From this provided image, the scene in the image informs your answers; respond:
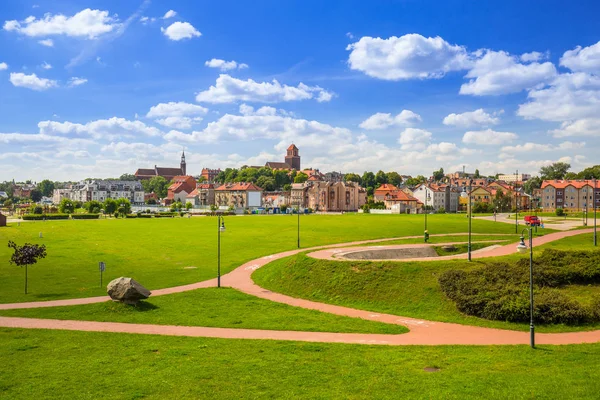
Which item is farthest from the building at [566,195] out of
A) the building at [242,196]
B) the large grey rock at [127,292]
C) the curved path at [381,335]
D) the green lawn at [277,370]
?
the large grey rock at [127,292]

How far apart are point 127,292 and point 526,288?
76.7ft

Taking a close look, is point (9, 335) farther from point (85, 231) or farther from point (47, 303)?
point (85, 231)

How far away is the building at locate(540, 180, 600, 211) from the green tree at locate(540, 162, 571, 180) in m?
49.9

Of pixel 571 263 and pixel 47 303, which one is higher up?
pixel 571 263

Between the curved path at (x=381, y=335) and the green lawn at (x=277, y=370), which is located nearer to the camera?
the green lawn at (x=277, y=370)

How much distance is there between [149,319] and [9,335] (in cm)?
647

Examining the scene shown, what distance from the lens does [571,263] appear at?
32781mm

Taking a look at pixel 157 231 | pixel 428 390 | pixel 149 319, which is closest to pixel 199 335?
pixel 149 319

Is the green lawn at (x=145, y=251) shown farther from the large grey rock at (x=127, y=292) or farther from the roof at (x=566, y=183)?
the roof at (x=566, y=183)

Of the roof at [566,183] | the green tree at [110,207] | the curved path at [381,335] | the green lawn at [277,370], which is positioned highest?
the roof at [566,183]

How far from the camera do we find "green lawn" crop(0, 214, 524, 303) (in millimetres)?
36750

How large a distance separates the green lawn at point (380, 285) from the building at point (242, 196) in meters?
143

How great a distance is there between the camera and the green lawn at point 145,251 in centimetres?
3675

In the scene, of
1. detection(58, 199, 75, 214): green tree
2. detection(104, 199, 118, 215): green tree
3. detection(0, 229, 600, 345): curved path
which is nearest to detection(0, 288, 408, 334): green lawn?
detection(0, 229, 600, 345): curved path
